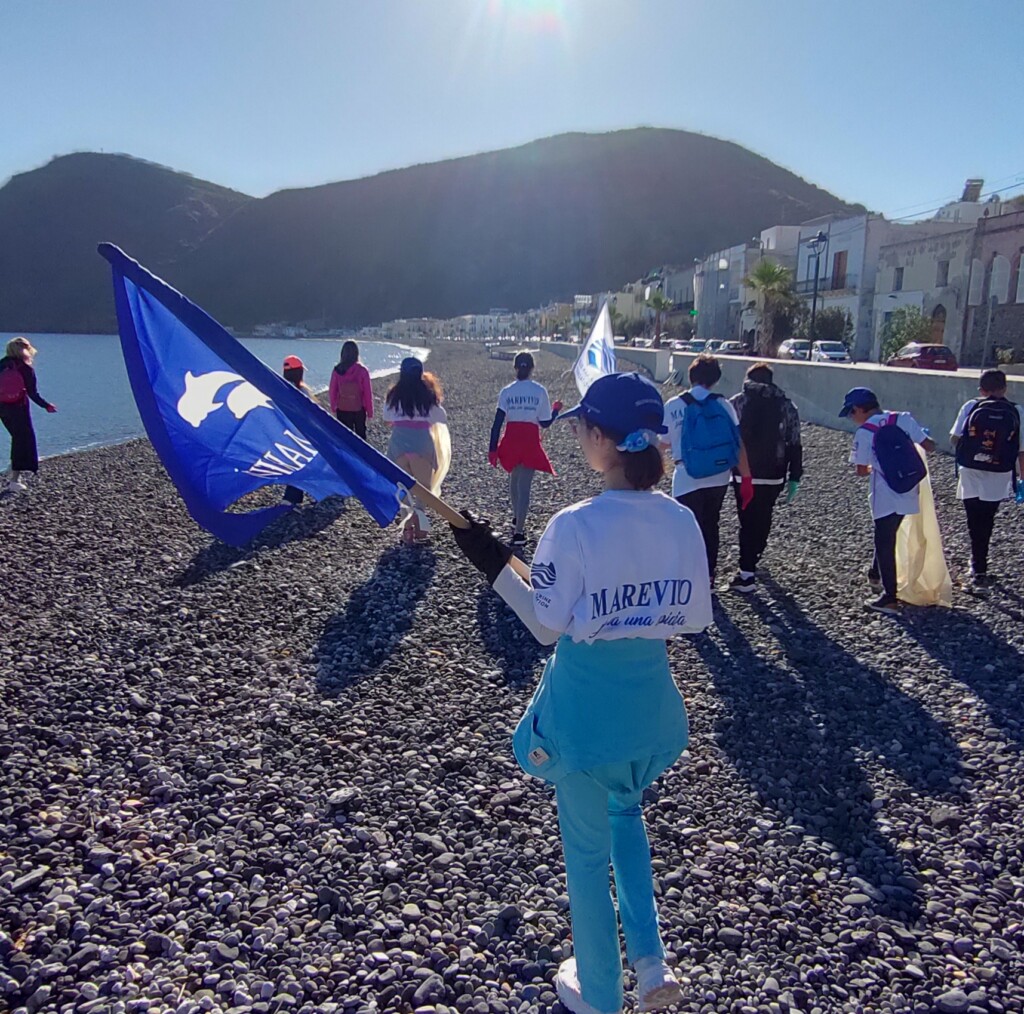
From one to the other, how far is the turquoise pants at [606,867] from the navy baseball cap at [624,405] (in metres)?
0.92

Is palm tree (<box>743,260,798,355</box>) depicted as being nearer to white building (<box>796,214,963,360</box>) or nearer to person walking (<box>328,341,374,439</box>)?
white building (<box>796,214,963,360</box>)

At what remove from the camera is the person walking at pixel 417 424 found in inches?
312

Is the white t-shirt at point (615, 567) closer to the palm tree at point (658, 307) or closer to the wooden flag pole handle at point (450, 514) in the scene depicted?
the wooden flag pole handle at point (450, 514)

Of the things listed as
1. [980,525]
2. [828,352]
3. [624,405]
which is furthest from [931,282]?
[624,405]

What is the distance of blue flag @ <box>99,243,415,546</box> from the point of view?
3.42 meters

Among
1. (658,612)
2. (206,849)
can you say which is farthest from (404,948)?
(658,612)

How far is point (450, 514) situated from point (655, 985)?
57.2 inches

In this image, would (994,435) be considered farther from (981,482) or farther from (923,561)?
(923,561)

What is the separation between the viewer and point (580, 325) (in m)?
88.0

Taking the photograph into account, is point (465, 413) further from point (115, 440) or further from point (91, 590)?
point (91, 590)

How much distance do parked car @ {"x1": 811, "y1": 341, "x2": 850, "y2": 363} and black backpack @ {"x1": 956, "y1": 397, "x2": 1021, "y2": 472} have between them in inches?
1323

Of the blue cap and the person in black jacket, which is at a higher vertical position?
the blue cap

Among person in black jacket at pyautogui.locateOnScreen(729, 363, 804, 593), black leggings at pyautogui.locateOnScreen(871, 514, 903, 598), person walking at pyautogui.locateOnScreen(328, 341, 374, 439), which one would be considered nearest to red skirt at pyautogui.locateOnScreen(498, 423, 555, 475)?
person in black jacket at pyautogui.locateOnScreen(729, 363, 804, 593)

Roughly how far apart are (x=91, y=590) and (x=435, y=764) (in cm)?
490
